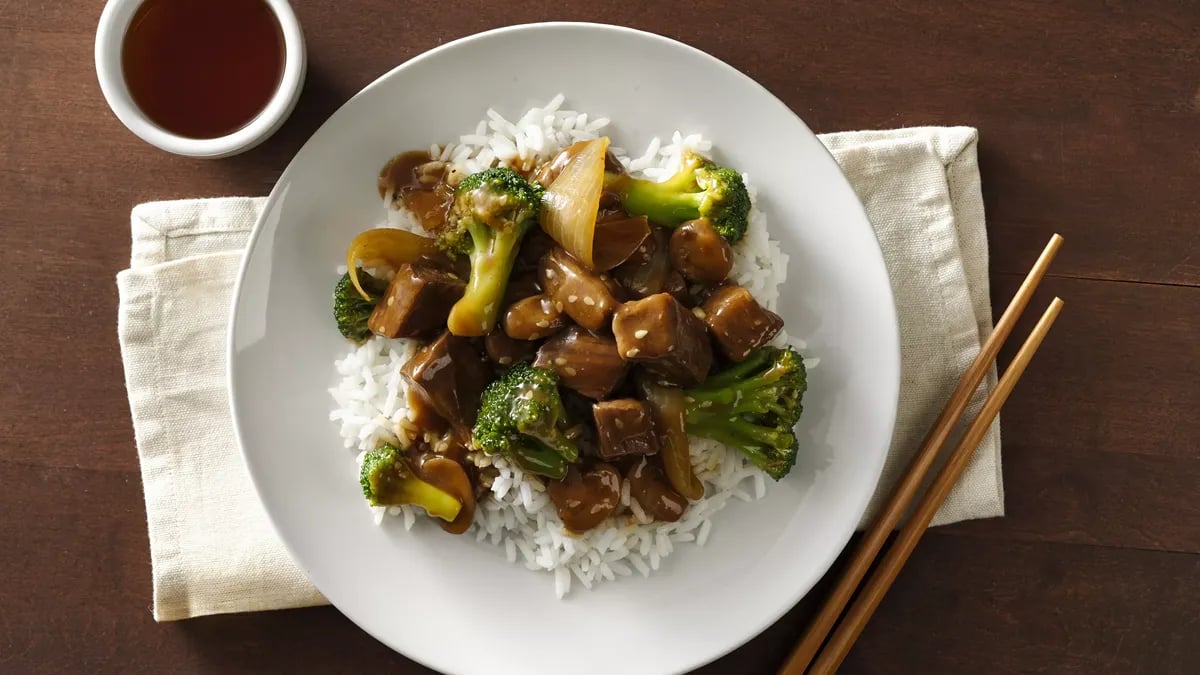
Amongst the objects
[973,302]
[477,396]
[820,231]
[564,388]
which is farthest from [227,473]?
[973,302]

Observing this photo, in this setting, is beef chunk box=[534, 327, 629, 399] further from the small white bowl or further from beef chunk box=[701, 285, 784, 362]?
the small white bowl

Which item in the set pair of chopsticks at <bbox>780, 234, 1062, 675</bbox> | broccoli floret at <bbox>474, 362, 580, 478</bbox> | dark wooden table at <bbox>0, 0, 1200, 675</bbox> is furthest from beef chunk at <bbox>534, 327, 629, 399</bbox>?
dark wooden table at <bbox>0, 0, 1200, 675</bbox>

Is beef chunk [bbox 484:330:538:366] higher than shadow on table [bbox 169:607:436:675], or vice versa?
beef chunk [bbox 484:330:538:366]

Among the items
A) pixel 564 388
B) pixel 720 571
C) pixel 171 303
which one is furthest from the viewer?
pixel 171 303

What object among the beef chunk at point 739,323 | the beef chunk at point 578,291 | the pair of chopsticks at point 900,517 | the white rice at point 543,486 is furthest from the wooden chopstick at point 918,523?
the beef chunk at point 578,291

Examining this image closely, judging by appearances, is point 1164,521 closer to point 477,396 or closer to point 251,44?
point 477,396

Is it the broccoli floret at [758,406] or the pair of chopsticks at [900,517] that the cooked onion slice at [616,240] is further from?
the pair of chopsticks at [900,517]

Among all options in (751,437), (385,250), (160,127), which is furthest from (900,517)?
(160,127)

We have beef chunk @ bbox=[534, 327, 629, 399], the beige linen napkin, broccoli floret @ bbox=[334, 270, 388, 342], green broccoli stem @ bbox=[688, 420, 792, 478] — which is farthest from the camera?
the beige linen napkin
